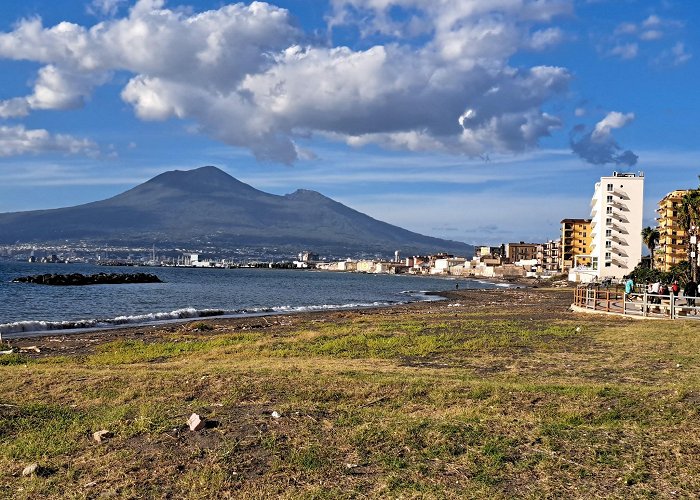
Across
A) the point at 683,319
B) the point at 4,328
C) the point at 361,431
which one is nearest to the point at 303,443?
the point at 361,431

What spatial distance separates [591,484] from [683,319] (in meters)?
25.5

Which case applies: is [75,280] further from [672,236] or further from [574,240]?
[574,240]

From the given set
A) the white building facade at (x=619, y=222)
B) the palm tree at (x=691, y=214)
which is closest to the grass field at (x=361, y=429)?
the palm tree at (x=691, y=214)

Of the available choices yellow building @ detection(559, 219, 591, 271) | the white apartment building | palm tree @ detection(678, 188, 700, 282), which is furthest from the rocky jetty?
yellow building @ detection(559, 219, 591, 271)

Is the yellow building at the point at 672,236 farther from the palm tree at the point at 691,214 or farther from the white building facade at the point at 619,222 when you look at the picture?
the palm tree at the point at 691,214

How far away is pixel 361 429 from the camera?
9188 millimetres

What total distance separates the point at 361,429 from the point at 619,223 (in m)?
120

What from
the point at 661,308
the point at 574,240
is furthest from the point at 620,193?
the point at 661,308

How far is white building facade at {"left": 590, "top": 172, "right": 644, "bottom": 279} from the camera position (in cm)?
11744

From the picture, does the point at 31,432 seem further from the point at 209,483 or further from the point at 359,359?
the point at 359,359

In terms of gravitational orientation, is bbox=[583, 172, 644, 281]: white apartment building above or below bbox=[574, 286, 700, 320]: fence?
above

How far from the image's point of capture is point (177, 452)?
27.2 ft

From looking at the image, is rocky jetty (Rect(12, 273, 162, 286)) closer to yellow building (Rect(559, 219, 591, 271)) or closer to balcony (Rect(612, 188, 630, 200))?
balcony (Rect(612, 188, 630, 200))

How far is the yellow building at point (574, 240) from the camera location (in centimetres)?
16512
